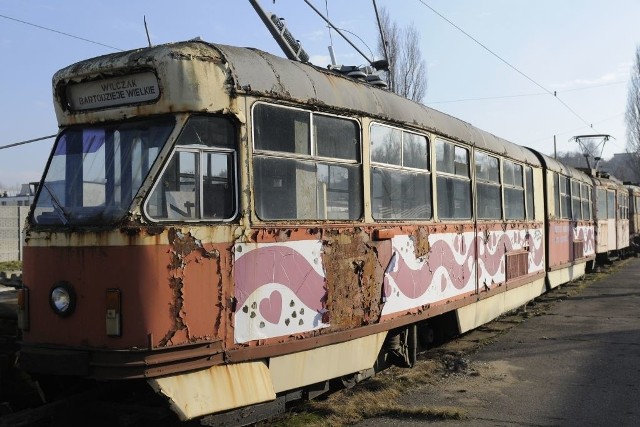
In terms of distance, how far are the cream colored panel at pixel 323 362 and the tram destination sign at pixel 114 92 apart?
2196 mm

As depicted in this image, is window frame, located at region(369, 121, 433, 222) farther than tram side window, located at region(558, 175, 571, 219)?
No

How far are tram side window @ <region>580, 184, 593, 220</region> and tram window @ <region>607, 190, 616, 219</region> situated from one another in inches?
123

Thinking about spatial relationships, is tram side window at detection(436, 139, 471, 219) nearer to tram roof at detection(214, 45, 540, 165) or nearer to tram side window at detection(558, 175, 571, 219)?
tram roof at detection(214, 45, 540, 165)

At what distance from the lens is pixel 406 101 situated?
6.97 meters

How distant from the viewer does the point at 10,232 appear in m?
23.6

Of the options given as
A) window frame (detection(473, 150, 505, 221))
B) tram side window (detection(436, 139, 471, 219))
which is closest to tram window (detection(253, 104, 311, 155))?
tram side window (detection(436, 139, 471, 219))

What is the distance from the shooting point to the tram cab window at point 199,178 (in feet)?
14.4

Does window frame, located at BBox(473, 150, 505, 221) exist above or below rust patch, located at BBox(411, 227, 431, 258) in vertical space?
above

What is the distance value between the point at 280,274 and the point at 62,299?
158 centimetres

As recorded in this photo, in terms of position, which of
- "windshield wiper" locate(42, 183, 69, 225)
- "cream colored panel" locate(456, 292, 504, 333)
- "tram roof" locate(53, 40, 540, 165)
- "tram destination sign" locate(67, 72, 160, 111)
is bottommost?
"cream colored panel" locate(456, 292, 504, 333)

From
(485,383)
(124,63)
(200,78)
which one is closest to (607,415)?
(485,383)

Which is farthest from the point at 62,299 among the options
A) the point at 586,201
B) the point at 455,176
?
the point at 586,201

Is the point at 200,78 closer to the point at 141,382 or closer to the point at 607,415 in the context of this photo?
the point at 141,382

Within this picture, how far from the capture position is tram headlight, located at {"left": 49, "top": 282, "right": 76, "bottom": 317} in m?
4.35
